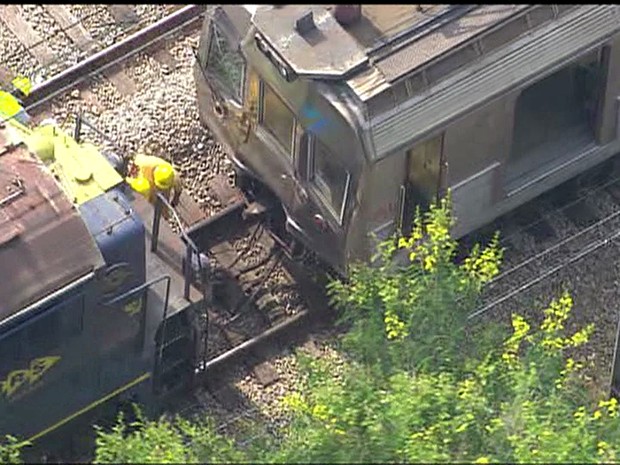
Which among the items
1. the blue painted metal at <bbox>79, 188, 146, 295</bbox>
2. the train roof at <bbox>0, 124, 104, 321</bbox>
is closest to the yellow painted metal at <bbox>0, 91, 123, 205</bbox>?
the blue painted metal at <bbox>79, 188, 146, 295</bbox>

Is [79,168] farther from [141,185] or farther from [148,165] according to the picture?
[148,165]

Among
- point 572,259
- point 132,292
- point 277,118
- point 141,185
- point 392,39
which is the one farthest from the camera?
point 572,259

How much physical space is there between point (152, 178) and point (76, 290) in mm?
2487

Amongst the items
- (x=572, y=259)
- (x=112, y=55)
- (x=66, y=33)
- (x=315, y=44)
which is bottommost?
(x=572, y=259)

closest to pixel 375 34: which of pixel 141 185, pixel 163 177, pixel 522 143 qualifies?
pixel 522 143

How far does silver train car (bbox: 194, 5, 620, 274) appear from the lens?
50.0ft

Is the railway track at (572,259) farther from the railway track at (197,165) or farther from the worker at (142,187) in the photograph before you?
the worker at (142,187)

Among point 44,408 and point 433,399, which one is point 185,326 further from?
point 433,399

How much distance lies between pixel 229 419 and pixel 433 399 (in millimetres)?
5015

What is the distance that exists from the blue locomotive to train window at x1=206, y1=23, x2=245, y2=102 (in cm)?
164

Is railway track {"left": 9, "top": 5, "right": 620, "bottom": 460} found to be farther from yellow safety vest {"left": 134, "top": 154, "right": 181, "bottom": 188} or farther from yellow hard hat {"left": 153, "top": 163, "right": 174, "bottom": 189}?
yellow hard hat {"left": 153, "top": 163, "right": 174, "bottom": 189}

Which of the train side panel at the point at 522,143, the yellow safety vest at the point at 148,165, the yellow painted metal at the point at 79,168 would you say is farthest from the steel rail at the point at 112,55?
the train side panel at the point at 522,143

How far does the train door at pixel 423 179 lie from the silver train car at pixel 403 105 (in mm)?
12

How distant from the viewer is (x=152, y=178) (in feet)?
54.3
